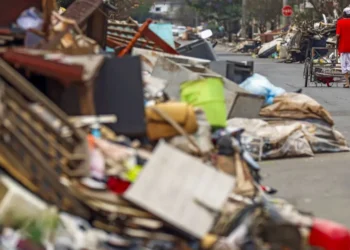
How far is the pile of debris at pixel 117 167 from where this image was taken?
5.85m

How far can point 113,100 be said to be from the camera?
7492 millimetres

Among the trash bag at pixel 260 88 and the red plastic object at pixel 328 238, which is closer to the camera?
the red plastic object at pixel 328 238

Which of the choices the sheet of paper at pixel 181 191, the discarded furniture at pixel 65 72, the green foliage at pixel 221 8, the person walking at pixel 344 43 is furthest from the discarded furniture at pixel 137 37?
the green foliage at pixel 221 8

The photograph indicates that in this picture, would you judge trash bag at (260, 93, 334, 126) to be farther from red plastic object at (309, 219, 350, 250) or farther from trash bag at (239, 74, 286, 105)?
red plastic object at (309, 219, 350, 250)

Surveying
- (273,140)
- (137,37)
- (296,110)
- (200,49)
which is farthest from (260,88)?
(200,49)

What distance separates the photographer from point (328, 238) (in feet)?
20.4

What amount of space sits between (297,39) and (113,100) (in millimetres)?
31249

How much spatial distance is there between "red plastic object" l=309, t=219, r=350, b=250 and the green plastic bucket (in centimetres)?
237

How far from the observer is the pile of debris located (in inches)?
230

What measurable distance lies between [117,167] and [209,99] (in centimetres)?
229

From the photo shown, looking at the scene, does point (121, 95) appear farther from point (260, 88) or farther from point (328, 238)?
point (260, 88)

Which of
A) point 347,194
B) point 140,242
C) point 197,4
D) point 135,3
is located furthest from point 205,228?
point 197,4

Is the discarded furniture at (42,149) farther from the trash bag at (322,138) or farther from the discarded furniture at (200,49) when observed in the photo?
the discarded furniture at (200,49)

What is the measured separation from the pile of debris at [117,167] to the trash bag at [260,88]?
10.3 feet
